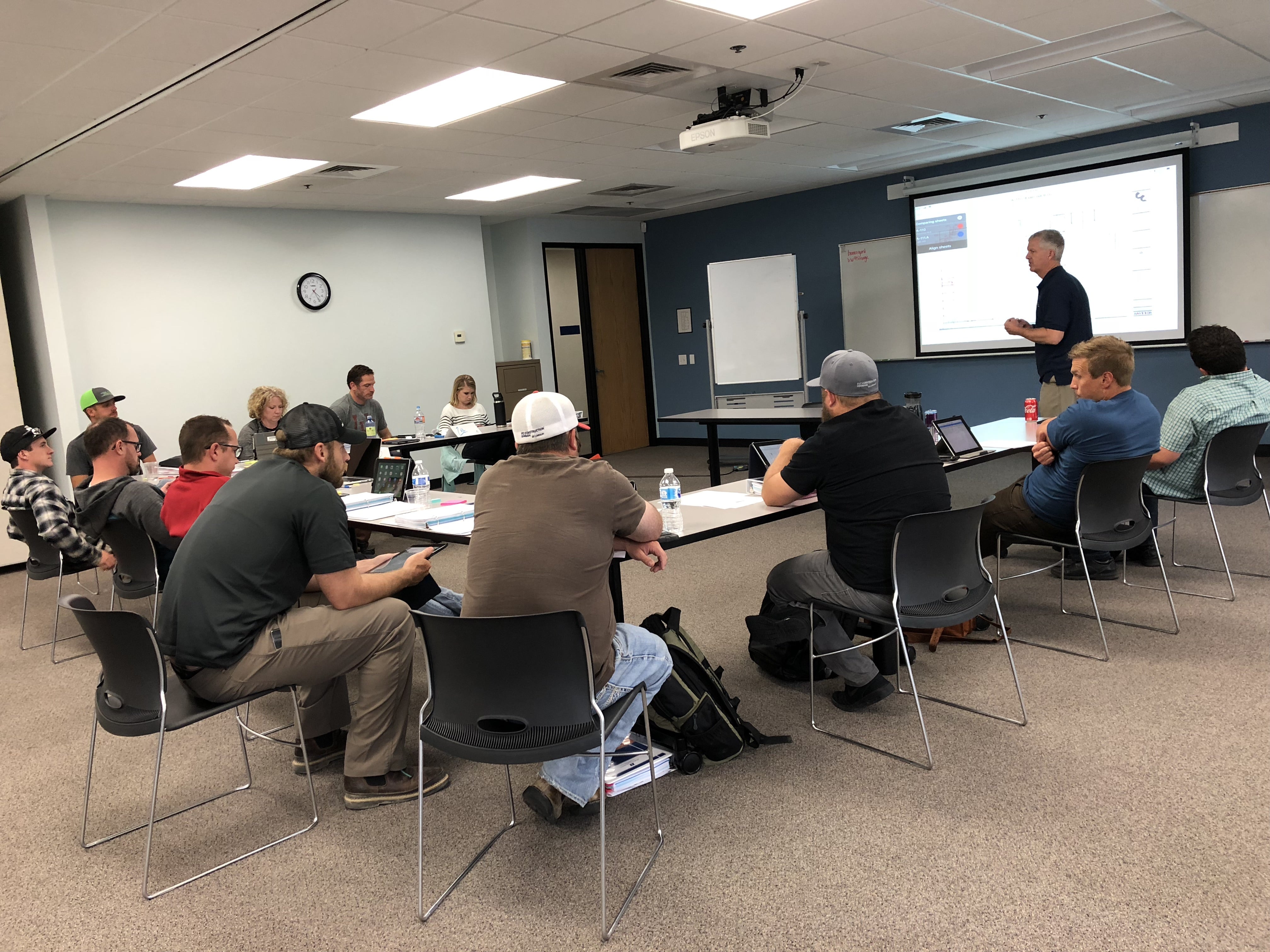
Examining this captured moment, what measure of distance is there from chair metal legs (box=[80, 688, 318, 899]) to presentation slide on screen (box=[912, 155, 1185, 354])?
652 cm

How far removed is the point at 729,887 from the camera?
225cm

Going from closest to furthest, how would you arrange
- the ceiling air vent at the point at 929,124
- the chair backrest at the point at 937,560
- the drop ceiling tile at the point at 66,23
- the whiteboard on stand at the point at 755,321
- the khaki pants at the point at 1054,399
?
1. the chair backrest at the point at 937,560
2. the drop ceiling tile at the point at 66,23
3. the khaki pants at the point at 1054,399
4. the ceiling air vent at the point at 929,124
5. the whiteboard on stand at the point at 755,321

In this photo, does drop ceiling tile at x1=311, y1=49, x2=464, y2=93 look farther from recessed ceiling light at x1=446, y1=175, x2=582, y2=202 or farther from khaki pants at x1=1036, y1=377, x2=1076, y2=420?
khaki pants at x1=1036, y1=377, x2=1076, y2=420

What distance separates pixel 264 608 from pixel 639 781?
3.91 feet

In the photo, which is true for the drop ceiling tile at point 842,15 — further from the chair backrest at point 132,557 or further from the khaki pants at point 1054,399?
the chair backrest at point 132,557

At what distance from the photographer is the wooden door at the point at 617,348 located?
10.9 m

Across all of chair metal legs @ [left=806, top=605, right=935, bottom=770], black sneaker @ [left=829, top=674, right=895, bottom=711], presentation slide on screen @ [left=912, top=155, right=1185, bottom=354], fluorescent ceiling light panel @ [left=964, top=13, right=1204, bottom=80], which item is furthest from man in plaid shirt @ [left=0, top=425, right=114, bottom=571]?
presentation slide on screen @ [left=912, top=155, right=1185, bottom=354]

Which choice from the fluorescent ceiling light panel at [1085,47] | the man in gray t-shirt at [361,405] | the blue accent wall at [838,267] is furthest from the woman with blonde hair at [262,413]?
the blue accent wall at [838,267]

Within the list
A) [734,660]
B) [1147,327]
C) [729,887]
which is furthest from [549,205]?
[729,887]

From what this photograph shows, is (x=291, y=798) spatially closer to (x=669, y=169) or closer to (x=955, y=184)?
(x=669, y=169)

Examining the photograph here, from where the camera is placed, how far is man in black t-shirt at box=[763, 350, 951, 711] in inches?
114

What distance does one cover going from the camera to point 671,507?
3.25 metres

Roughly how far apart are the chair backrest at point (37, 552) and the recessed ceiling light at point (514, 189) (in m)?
4.42

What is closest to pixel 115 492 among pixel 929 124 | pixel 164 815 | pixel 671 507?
pixel 164 815
